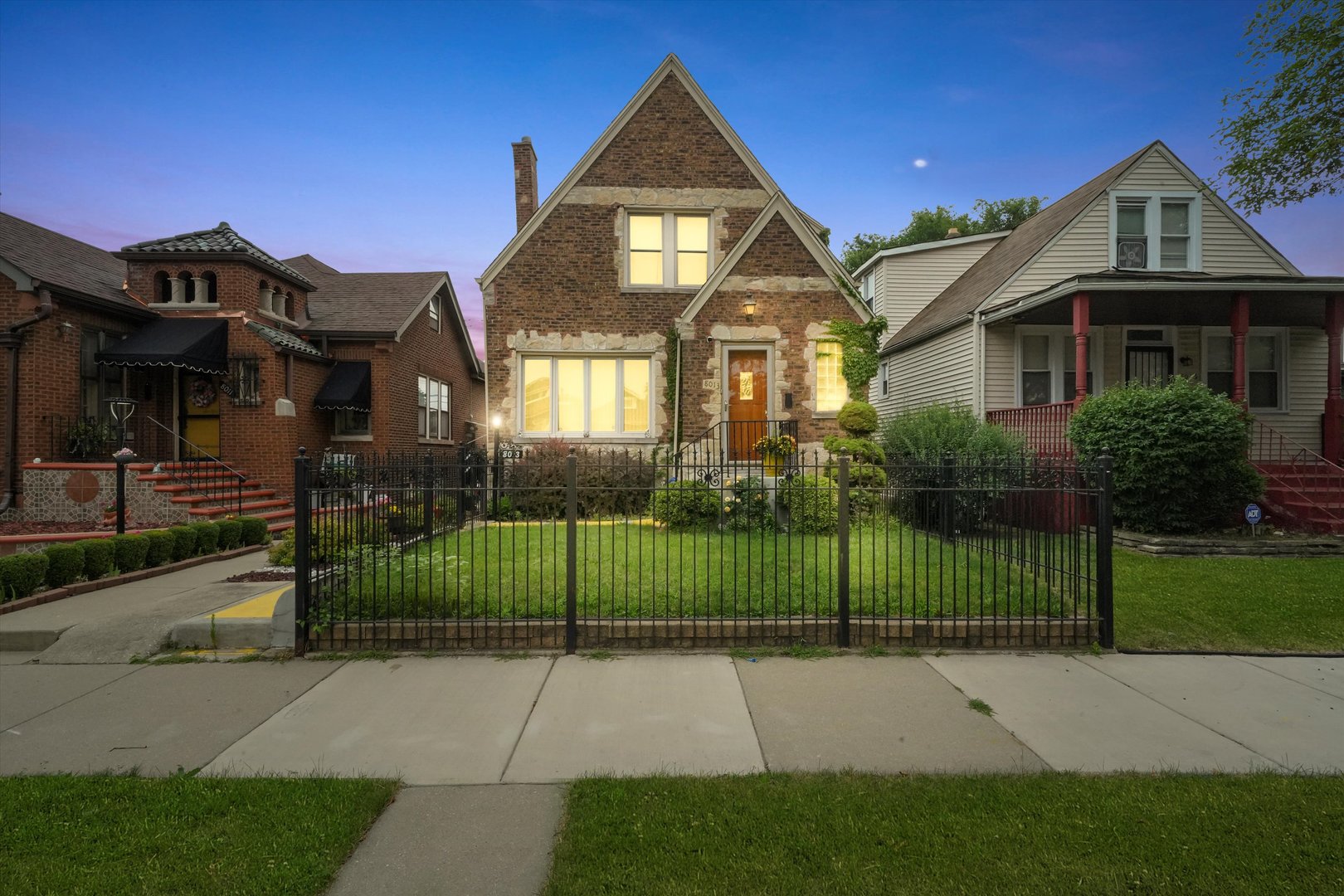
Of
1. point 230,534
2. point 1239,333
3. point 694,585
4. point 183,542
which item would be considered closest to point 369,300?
point 230,534

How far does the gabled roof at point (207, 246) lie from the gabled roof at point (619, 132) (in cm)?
515

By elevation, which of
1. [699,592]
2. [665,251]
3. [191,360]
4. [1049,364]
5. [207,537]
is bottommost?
[699,592]

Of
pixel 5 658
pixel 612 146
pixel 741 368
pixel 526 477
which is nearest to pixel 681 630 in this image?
pixel 5 658

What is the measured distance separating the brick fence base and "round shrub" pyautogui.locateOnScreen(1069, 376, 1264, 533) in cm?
605

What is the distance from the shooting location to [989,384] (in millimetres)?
15344

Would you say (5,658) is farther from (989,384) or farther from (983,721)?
(989,384)

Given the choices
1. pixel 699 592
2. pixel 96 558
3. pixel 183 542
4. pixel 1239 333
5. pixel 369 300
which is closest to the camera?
pixel 699 592

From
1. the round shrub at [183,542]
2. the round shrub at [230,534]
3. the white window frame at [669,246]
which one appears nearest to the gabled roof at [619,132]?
the white window frame at [669,246]

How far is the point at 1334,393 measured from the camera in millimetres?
13820

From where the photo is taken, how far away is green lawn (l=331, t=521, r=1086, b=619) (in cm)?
584

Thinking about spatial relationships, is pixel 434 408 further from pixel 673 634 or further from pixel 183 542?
pixel 673 634

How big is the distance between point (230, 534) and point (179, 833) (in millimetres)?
8959

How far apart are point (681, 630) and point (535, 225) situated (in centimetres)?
1223

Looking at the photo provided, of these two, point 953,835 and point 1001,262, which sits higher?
point 1001,262
